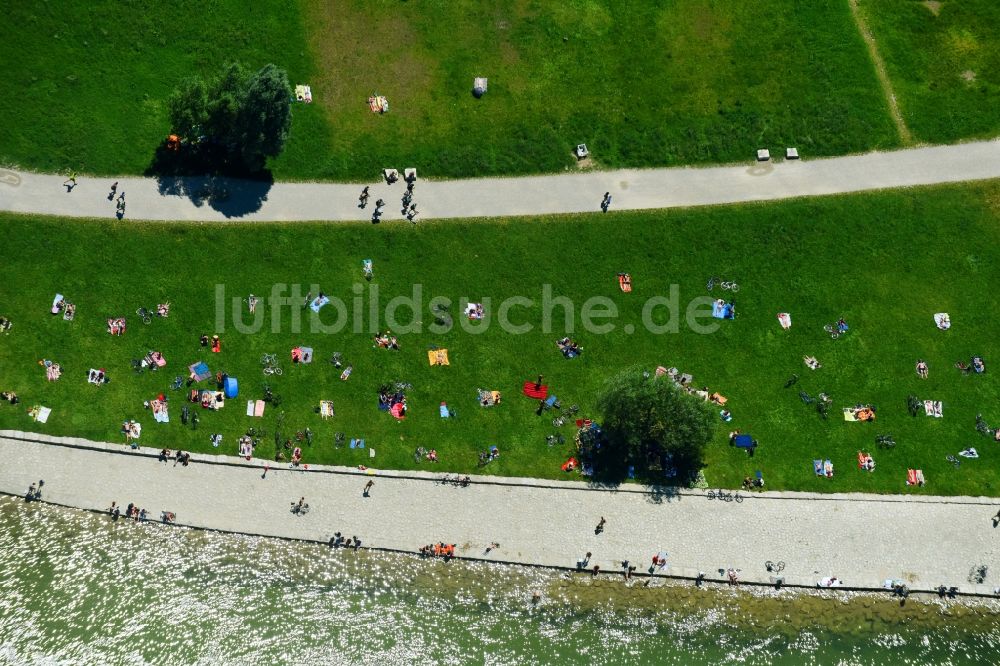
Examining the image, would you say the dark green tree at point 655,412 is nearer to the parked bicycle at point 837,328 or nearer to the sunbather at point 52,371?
the parked bicycle at point 837,328

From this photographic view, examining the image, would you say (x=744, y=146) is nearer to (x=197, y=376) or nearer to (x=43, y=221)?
(x=197, y=376)

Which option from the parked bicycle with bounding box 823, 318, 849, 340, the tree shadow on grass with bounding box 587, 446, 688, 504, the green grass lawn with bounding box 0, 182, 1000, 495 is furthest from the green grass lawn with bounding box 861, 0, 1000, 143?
the tree shadow on grass with bounding box 587, 446, 688, 504

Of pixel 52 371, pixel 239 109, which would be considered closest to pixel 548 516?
pixel 239 109

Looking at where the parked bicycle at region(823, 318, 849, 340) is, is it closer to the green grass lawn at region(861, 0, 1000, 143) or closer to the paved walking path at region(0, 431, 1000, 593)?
the paved walking path at region(0, 431, 1000, 593)

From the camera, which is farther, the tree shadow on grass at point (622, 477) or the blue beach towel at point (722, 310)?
the blue beach towel at point (722, 310)

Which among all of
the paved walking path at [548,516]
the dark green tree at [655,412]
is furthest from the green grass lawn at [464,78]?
the paved walking path at [548,516]

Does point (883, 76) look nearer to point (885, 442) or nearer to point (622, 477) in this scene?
point (885, 442)
